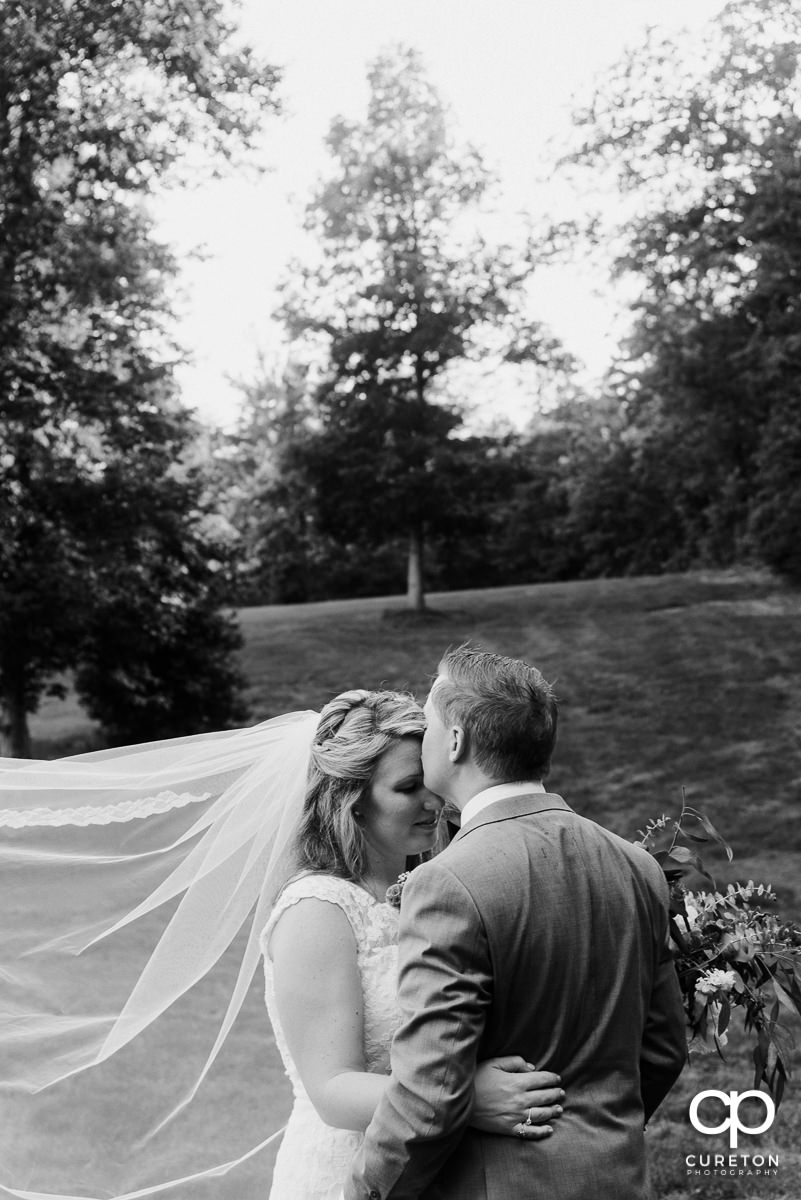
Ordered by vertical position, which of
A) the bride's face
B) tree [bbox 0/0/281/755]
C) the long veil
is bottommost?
the long veil

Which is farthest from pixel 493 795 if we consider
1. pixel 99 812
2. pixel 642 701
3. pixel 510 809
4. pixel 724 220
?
pixel 724 220

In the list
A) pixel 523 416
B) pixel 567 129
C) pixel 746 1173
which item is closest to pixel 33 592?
pixel 746 1173

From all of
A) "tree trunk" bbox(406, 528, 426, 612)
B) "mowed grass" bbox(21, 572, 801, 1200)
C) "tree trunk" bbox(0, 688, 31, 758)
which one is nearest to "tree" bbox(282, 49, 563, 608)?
"tree trunk" bbox(406, 528, 426, 612)

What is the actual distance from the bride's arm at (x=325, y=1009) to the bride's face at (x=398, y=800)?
0.28 meters

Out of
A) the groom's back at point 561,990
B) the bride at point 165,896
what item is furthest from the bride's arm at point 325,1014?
the groom's back at point 561,990

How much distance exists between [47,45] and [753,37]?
35.6 ft

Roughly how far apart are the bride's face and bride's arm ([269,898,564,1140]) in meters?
0.28

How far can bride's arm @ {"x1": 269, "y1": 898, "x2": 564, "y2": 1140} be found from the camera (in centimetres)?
255

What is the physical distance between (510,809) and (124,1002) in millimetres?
1827

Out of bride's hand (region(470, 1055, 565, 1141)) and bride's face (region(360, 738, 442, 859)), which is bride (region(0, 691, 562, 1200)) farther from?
bride's hand (region(470, 1055, 565, 1141))

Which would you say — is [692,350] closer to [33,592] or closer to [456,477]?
[456,477]

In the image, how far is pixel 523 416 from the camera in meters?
42.6

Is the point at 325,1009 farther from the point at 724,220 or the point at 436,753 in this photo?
the point at 724,220

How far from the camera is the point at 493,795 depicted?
A: 2426 millimetres
